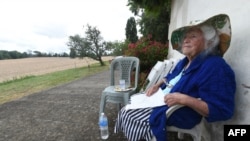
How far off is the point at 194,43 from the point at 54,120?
2.95m

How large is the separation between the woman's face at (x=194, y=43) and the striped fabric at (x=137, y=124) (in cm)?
71

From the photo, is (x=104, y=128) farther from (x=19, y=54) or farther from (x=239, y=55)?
(x=19, y=54)

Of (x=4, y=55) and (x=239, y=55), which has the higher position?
(x=239, y=55)

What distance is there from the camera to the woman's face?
2.13m

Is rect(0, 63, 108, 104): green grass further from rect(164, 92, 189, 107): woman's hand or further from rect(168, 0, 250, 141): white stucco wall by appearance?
rect(168, 0, 250, 141): white stucco wall

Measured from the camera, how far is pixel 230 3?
7.11 feet

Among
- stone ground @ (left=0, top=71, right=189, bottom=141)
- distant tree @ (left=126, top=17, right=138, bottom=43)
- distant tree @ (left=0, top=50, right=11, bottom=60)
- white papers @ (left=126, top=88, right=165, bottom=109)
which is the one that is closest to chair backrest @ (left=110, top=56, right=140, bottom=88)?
stone ground @ (left=0, top=71, right=189, bottom=141)

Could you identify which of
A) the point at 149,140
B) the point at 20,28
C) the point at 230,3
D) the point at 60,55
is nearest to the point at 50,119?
the point at 149,140

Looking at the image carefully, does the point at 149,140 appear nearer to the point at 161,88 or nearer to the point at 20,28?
the point at 161,88

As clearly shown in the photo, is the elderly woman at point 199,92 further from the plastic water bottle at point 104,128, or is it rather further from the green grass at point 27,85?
the green grass at point 27,85

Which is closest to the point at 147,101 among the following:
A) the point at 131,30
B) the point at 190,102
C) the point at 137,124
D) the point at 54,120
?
the point at 137,124

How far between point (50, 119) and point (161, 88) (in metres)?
2.41

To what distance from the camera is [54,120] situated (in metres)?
3.99

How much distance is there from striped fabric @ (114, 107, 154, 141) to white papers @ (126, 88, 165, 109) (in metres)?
0.08
